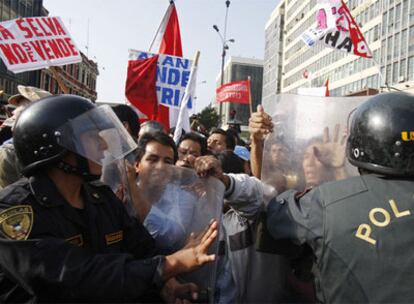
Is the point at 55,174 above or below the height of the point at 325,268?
above

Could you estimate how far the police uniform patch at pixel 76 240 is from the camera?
5.09 feet

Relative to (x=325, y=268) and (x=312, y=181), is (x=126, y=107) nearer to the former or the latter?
(x=312, y=181)

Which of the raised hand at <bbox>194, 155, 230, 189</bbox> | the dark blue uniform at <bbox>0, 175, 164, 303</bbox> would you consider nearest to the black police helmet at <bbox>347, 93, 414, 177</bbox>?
the raised hand at <bbox>194, 155, 230, 189</bbox>

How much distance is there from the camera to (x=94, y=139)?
1.75 metres

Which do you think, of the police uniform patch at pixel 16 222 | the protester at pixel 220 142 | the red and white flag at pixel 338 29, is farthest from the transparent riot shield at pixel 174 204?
the red and white flag at pixel 338 29

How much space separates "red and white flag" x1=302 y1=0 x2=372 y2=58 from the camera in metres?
6.82

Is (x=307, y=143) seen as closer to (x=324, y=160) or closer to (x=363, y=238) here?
(x=324, y=160)

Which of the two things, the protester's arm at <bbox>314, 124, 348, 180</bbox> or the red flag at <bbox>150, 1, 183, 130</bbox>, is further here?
the red flag at <bbox>150, 1, 183, 130</bbox>

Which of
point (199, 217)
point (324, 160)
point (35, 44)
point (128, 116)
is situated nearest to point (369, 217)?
point (324, 160)

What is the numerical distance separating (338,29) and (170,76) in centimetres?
331

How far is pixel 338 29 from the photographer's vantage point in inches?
273

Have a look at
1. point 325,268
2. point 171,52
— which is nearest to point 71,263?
point 325,268

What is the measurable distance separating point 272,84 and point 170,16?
74.0 metres

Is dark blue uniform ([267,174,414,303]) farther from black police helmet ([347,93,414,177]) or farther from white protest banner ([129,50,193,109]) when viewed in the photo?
white protest banner ([129,50,193,109])
